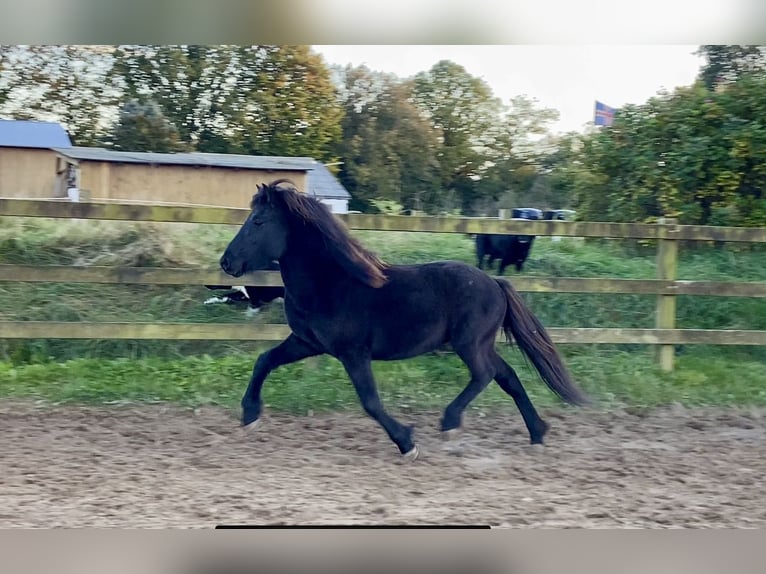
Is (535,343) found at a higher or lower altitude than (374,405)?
higher

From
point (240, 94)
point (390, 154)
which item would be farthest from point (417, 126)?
point (240, 94)

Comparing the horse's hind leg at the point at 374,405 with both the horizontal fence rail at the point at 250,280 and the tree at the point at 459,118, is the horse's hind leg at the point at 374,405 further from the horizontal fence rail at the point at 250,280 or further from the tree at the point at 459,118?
the tree at the point at 459,118

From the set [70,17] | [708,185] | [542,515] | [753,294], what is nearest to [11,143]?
[70,17]

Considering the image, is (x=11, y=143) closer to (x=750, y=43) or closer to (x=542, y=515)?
(x=542, y=515)

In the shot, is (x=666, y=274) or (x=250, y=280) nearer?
(x=250, y=280)

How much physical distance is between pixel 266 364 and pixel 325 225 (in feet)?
1.99

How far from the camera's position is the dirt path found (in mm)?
2908

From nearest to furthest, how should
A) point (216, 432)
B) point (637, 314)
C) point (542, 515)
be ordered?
point (542, 515) < point (216, 432) < point (637, 314)

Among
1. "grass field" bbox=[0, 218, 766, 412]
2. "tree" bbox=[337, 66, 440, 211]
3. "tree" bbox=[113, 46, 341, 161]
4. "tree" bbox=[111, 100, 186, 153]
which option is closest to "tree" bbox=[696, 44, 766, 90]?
"grass field" bbox=[0, 218, 766, 412]

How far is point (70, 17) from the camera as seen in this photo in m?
3.02

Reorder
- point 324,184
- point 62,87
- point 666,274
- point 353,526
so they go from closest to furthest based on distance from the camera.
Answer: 1. point 353,526
2. point 62,87
3. point 324,184
4. point 666,274

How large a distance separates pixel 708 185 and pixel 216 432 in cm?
221

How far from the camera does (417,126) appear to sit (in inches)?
123

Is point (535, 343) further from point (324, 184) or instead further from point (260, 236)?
point (260, 236)
